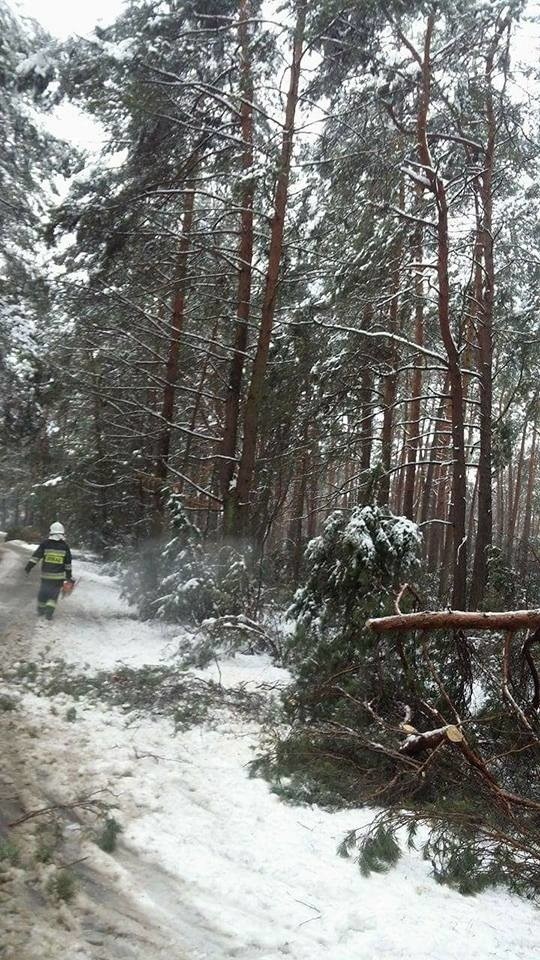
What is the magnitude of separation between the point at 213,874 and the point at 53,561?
7170 millimetres

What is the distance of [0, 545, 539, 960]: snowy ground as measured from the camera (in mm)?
3404

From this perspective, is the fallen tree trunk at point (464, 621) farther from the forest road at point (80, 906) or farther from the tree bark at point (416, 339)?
the tree bark at point (416, 339)

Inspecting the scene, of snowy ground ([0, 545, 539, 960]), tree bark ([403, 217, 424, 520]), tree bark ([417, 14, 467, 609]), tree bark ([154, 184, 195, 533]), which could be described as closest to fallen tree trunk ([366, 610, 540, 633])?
snowy ground ([0, 545, 539, 960])

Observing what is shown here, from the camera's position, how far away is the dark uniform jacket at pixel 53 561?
33.9 feet

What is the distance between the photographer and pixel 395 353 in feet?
35.7

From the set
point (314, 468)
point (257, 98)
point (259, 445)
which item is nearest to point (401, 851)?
point (314, 468)

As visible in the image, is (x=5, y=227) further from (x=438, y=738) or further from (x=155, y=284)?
(x=438, y=738)

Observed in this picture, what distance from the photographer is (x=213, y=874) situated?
4008mm

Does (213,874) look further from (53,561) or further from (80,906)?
(53,561)

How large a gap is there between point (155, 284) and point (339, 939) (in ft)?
35.9

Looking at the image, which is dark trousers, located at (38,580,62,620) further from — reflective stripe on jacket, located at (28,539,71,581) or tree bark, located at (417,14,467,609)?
tree bark, located at (417,14,467,609)

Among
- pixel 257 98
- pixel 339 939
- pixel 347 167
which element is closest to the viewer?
pixel 339 939

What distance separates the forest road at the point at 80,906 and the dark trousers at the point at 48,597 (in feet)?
17.7

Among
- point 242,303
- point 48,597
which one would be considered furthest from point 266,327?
point 48,597
